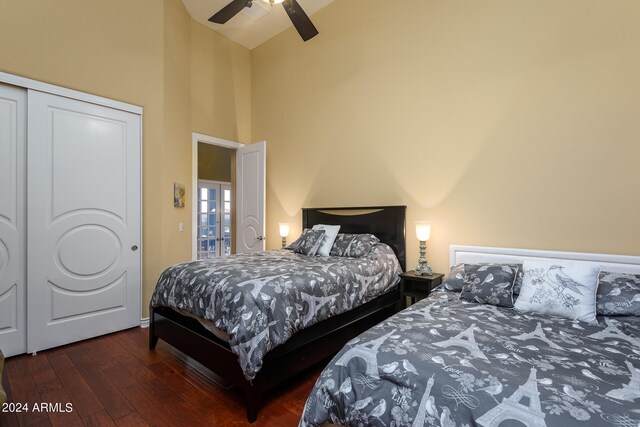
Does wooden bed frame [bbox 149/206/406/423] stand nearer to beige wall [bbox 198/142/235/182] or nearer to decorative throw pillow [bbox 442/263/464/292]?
decorative throw pillow [bbox 442/263/464/292]

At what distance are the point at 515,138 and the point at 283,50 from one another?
343cm

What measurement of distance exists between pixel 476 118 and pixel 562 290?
1700 mm

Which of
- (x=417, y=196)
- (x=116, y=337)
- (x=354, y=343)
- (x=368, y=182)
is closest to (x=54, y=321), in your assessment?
(x=116, y=337)

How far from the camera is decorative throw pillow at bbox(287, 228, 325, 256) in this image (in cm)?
332

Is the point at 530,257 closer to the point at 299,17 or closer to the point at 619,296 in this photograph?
the point at 619,296

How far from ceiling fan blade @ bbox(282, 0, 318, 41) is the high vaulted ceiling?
151 cm

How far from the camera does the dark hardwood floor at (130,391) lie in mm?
1839

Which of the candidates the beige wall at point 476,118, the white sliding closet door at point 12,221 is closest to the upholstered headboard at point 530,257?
the beige wall at point 476,118

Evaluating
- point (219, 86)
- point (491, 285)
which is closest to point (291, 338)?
point (491, 285)

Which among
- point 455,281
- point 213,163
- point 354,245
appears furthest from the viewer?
point 213,163

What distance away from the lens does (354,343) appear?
4.59 ft

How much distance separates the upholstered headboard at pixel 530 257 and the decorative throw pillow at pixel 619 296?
1.07 ft

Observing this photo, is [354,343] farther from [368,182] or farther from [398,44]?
[398,44]

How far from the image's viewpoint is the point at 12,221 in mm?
2594
